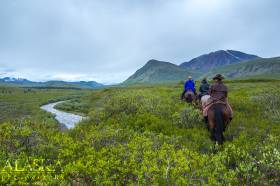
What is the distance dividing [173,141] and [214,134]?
2784 millimetres

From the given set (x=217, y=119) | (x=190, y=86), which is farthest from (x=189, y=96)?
(x=217, y=119)

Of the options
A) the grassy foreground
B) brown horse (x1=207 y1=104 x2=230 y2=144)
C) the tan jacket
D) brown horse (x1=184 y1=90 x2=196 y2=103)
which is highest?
the tan jacket

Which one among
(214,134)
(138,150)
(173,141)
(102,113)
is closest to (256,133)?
(214,134)

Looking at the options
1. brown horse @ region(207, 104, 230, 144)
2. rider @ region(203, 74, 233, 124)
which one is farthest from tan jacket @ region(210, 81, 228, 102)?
brown horse @ region(207, 104, 230, 144)

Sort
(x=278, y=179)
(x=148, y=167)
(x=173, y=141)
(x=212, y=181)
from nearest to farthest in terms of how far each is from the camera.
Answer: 1. (x=212, y=181)
2. (x=148, y=167)
3. (x=278, y=179)
4. (x=173, y=141)

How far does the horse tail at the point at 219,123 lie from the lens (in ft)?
41.5

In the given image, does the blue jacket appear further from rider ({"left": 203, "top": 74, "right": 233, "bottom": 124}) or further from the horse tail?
the horse tail

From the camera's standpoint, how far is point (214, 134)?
43.0ft

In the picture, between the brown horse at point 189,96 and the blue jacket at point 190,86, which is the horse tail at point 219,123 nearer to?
the brown horse at point 189,96

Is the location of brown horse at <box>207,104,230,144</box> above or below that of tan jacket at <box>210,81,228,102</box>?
below

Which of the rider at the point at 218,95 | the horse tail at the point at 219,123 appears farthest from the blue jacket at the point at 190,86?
the horse tail at the point at 219,123

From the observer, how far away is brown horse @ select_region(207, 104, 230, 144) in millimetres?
12828

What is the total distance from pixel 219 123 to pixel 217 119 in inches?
9.0

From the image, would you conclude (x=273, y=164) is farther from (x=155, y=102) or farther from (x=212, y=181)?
(x=155, y=102)
